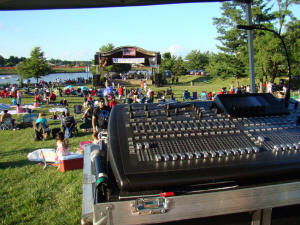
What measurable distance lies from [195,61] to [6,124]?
57532mm

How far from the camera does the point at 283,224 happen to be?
1474mm

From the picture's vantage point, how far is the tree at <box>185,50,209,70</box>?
6322 centimetres

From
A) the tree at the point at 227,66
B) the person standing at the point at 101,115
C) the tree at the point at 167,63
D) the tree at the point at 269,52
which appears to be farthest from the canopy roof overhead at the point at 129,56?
the person standing at the point at 101,115

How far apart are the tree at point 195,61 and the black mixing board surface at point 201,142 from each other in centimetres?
6117

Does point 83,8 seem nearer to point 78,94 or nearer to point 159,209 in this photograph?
point 159,209

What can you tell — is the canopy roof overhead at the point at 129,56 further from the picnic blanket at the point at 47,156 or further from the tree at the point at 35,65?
the picnic blanket at the point at 47,156

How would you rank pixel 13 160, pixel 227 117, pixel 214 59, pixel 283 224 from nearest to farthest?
pixel 283 224 → pixel 227 117 → pixel 13 160 → pixel 214 59

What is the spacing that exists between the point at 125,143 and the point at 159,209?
1.37 feet

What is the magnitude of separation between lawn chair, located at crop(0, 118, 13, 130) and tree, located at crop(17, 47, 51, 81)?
94.1ft

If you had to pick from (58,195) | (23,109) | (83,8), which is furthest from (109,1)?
(23,109)

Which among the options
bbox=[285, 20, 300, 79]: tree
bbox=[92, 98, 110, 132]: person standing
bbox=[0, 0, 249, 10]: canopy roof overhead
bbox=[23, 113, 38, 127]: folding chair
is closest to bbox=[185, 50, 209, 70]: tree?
→ bbox=[285, 20, 300, 79]: tree

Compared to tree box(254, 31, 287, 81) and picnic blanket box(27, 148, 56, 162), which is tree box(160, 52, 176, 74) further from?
picnic blanket box(27, 148, 56, 162)

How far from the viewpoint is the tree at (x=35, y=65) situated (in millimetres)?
37000

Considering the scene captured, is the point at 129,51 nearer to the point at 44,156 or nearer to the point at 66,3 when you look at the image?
the point at 44,156
